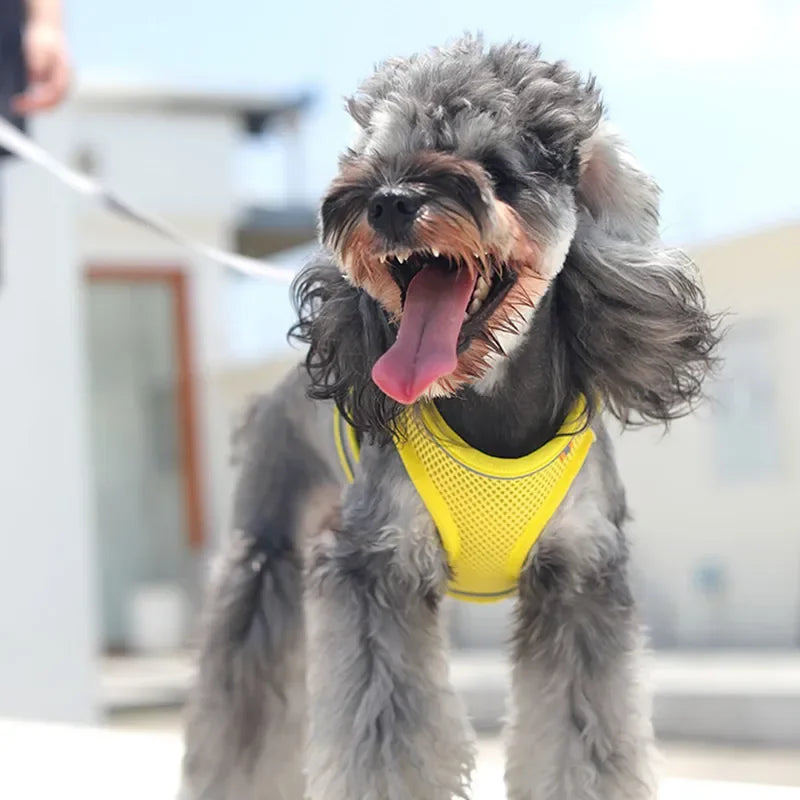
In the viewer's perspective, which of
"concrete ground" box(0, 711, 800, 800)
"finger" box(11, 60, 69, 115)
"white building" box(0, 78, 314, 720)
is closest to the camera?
"concrete ground" box(0, 711, 800, 800)

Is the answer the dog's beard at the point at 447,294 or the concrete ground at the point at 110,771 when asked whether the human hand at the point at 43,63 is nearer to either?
the concrete ground at the point at 110,771

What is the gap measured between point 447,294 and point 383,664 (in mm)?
644

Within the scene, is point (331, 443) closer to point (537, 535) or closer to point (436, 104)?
point (537, 535)

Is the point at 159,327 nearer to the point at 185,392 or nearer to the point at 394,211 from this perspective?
the point at 185,392

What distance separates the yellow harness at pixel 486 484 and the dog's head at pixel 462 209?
10 centimetres

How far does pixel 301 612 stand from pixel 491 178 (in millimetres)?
1166

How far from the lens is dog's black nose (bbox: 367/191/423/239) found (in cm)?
208

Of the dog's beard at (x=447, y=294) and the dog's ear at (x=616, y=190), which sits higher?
the dog's ear at (x=616, y=190)

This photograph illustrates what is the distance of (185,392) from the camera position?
18250 millimetres

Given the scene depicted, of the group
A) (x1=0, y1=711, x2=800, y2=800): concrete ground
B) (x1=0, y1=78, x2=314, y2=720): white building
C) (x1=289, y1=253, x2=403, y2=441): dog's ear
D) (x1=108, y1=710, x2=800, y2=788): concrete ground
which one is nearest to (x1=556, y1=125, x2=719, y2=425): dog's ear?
(x1=289, y1=253, x2=403, y2=441): dog's ear

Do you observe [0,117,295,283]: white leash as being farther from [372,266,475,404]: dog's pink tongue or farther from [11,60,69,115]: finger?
[372,266,475,404]: dog's pink tongue

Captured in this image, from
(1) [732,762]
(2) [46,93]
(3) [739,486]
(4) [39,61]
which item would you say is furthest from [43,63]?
(3) [739,486]

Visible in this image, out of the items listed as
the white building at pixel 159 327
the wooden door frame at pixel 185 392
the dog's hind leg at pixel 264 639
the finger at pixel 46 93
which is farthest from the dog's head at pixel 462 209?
the wooden door frame at pixel 185 392

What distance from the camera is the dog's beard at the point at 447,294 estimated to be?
217 centimetres
